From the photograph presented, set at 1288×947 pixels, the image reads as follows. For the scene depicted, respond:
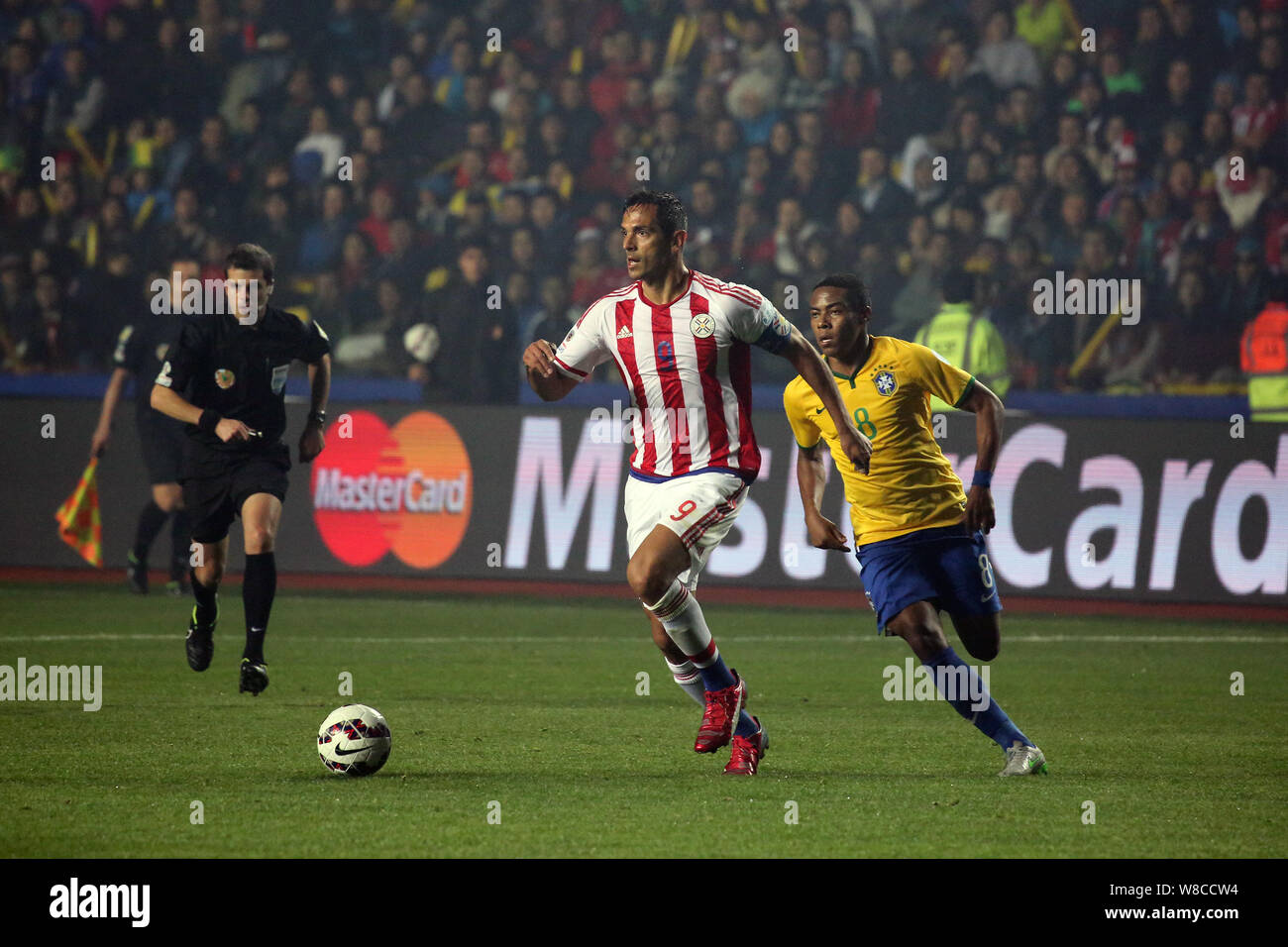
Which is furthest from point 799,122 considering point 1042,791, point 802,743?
→ point 1042,791

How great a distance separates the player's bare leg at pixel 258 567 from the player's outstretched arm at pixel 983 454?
11.6 ft

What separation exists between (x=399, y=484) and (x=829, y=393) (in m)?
7.71

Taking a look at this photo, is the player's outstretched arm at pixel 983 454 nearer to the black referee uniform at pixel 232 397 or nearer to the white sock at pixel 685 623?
the white sock at pixel 685 623

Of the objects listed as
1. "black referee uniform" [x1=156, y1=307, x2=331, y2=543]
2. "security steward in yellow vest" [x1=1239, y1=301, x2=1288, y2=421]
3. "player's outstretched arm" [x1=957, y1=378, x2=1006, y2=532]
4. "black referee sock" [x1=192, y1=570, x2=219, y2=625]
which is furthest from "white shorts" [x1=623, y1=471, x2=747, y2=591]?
"security steward in yellow vest" [x1=1239, y1=301, x2=1288, y2=421]

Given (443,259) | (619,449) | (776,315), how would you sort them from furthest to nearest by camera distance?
(443,259)
(619,449)
(776,315)

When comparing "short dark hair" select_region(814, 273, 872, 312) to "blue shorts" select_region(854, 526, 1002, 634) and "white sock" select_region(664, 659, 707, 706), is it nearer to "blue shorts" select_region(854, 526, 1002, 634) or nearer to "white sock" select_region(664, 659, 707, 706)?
"blue shorts" select_region(854, 526, 1002, 634)

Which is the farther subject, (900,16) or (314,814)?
(900,16)

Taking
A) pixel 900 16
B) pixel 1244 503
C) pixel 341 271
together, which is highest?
pixel 900 16

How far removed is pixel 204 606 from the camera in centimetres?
902

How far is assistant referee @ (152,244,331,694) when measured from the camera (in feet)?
29.0

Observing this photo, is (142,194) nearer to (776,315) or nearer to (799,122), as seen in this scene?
(799,122)

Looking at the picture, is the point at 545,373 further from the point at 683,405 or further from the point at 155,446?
the point at 155,446

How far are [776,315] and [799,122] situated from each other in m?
11.0

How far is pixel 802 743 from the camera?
7.39 m
